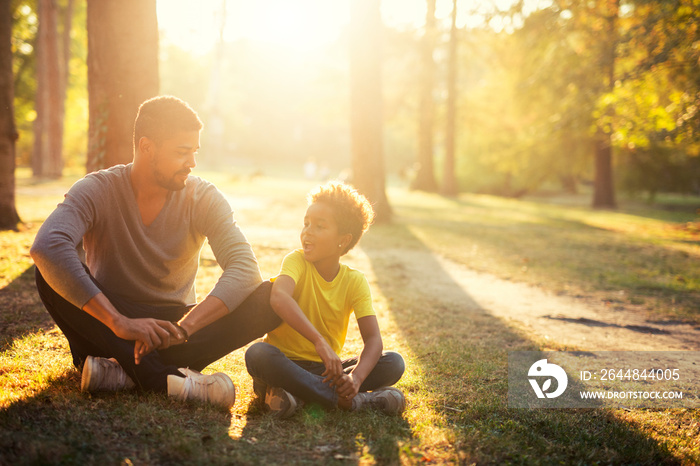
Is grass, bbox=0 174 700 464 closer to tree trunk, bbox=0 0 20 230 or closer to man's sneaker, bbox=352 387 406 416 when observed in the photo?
man's sneaker, bbox=352 387 406 416

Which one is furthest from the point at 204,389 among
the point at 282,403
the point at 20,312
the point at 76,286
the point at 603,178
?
the point at 603,178

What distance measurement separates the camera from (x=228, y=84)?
4966cm

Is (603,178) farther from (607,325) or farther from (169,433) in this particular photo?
(169,433)

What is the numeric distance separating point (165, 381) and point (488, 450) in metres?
1.68

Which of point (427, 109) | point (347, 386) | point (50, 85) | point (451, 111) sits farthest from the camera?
point (427, 109)

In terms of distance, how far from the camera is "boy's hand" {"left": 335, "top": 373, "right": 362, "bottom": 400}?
2.80 m

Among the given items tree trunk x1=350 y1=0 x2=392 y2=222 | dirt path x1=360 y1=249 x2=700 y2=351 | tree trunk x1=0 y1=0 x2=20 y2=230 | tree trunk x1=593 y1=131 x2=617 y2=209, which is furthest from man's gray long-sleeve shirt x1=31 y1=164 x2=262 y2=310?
tree trunk x1=593 y1=131 x2=617 y2=209

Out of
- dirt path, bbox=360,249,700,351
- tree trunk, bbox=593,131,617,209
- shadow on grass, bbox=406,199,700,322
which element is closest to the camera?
dirt path, bbox=360,249,700,351

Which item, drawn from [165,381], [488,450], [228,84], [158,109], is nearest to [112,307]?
[165,381]

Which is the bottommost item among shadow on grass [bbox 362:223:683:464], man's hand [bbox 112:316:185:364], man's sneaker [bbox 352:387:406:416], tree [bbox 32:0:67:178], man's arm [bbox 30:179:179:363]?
shadow on grass [bbox 362:223:683:464]

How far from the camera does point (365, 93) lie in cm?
1236

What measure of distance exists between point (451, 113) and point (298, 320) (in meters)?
23.2

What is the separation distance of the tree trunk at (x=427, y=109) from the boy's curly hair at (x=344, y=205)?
896 inches

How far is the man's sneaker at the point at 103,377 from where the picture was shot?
283 centimetres
